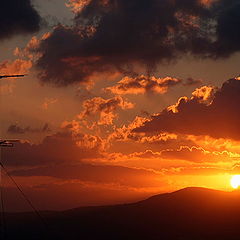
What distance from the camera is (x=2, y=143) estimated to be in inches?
4574

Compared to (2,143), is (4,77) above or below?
above

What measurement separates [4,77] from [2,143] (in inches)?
797

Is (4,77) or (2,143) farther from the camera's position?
(2,143)

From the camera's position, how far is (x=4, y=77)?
10325 centimetres
